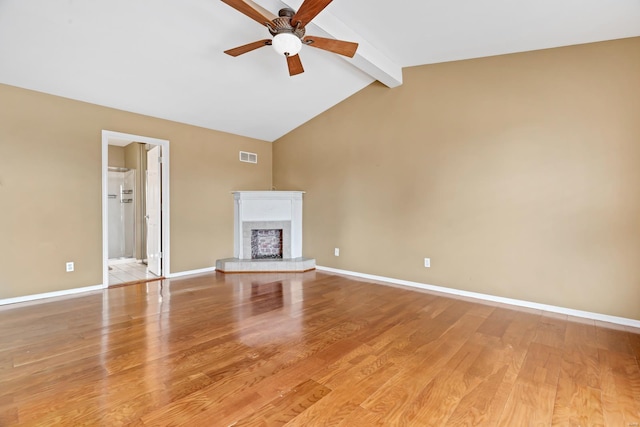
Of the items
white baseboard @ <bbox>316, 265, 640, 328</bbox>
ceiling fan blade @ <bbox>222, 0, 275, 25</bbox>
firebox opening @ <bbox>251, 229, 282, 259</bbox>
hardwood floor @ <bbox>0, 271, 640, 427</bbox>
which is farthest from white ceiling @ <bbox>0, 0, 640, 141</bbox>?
white baseboard @ <bbox>316, 265, 640, 328</bbox>

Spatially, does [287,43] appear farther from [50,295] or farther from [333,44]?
[50,295]

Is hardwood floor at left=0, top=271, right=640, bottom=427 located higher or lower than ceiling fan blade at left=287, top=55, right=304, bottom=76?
lower

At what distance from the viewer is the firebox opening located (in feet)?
18.8

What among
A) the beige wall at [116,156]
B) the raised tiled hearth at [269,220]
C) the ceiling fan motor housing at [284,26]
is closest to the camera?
the ceiling fan motor housing at [284,26]

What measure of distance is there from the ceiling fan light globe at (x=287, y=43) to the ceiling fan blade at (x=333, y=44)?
0.17 m

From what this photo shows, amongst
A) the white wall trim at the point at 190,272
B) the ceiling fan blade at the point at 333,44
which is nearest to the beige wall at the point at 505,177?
the ceiling fan blade at the point at 333,44

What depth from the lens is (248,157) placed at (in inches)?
233

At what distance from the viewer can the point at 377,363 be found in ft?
7.42

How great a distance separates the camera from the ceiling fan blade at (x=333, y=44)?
273 centimetres

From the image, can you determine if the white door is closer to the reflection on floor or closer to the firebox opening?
the reflection on floor

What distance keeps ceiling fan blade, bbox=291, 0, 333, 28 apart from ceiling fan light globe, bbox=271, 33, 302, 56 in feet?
0.38

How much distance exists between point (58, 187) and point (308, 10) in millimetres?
3674

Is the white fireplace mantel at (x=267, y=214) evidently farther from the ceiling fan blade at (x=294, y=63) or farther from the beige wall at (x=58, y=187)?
the ceiling fan blade at (x=294, y=63)

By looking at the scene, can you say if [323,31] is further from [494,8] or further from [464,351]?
[464,351]
